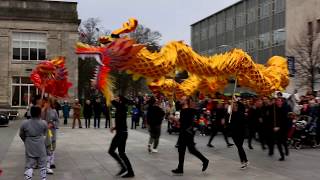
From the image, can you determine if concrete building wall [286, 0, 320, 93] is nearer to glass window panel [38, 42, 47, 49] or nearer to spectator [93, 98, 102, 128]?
spectator [93, 98, 102, 128]

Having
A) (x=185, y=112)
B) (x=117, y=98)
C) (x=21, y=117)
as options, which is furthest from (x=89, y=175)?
(x=21, y=117)

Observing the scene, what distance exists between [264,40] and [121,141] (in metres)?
50.7

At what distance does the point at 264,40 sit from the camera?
193ft

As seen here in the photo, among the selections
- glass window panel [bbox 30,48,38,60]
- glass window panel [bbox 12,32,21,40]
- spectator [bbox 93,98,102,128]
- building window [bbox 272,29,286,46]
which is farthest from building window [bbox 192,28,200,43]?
spectator [bbox 93,98,102,128]

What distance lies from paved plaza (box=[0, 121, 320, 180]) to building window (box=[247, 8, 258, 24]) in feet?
149

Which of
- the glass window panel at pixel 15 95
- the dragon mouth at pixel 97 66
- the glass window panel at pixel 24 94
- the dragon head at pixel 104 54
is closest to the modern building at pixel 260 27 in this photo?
the glass window panel at pixel 24 94

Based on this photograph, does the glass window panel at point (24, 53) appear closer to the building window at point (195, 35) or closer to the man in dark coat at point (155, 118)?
the man in dark coat at point (155, 118)

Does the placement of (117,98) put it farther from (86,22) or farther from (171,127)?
(86,22)

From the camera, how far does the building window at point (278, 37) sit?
5303cm

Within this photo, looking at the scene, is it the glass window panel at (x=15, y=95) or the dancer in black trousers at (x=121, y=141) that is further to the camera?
the glass window panel at (x=15, y=95)

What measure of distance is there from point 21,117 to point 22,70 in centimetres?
381

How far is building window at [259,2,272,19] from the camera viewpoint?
187 feet

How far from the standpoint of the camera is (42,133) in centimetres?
891

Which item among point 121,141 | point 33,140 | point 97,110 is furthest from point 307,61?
point 33,140
